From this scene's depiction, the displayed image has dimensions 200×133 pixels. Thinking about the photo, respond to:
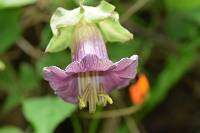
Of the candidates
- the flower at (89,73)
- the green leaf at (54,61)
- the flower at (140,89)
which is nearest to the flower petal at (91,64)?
the flower at (89,73)

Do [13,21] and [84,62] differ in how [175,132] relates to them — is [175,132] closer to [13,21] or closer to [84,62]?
[13,21]

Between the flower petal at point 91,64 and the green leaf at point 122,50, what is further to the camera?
the green leaf at point 122,50

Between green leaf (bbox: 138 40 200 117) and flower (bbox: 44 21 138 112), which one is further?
green leaf (bbox: 138 40 200 117)

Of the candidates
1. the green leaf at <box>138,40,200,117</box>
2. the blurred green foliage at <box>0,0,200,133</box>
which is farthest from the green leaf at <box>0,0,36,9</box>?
the green leaf at <box>138,40,200,117</box>

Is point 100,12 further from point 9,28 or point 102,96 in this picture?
point 9,28

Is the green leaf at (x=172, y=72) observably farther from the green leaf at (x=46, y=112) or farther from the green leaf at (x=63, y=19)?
the green leaf at (x=63, y=19)

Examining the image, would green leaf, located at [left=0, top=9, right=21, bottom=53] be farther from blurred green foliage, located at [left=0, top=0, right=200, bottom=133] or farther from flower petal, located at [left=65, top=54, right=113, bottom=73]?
flower petal, located at [left=65, top=54, right=113, bottom=73]
